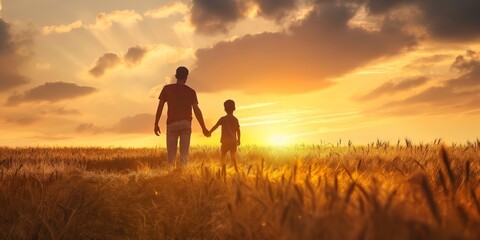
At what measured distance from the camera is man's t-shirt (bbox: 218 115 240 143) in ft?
42.7

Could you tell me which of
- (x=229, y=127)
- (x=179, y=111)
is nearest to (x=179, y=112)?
(x=179, y=111)

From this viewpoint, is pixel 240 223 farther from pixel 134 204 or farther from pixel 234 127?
pixel 234 127

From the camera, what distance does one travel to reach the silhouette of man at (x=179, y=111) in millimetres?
10602

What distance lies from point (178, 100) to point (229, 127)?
2622 millimetres

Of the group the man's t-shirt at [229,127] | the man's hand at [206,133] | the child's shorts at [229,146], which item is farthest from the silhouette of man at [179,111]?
the child's shorts at [229,146]

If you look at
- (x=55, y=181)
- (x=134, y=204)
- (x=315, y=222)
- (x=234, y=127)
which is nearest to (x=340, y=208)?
(x=315, y=222)

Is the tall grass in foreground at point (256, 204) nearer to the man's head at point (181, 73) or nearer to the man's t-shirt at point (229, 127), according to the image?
the man's head at point (181, 73)

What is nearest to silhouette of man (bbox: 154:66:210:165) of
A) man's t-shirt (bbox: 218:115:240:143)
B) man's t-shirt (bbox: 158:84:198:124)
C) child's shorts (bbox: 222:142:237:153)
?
man's t-shirt (bbox: 158:84:198:124)

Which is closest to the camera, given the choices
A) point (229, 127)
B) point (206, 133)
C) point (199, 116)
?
point (199, 116)

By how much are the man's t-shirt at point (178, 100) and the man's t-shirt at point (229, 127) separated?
7.35 feet

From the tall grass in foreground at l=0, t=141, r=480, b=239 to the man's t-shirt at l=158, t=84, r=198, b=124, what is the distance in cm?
239

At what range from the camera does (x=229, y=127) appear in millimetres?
13008

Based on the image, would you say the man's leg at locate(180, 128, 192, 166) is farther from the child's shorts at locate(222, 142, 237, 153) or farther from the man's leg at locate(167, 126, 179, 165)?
the child's shorts at locate(222, 142, 237, 153)

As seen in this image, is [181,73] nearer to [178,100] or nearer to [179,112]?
[178,100]
